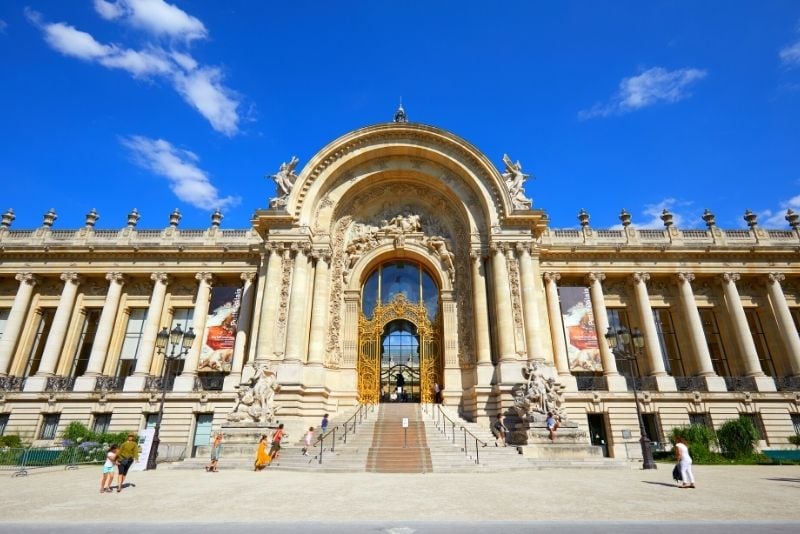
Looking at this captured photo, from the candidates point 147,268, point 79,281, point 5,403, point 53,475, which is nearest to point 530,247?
point 53,475

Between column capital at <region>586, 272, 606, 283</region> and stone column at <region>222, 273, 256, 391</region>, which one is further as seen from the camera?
column capital at <region>586, 272, 606, 283</region>

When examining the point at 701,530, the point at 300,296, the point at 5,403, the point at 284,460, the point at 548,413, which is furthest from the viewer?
the point at 5,403

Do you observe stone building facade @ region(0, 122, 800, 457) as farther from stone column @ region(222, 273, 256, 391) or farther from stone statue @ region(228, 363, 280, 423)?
stone statue @ region(228, 363, 280, 423)

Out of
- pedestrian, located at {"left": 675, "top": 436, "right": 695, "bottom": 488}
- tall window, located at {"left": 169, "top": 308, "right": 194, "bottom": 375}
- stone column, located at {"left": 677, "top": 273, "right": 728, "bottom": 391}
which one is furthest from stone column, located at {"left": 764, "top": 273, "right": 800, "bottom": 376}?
tall window, located at {"left": 169, "top": 308, "right": 194, "bottom": 375}

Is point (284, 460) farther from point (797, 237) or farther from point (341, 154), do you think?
point (797, 237)

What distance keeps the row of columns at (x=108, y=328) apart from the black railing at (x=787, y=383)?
2957 centimetres

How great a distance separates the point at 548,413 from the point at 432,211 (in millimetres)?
12938

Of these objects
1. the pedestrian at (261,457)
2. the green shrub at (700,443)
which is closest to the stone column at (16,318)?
the pedestrian at (261,457)

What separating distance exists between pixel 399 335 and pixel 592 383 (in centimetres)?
1092

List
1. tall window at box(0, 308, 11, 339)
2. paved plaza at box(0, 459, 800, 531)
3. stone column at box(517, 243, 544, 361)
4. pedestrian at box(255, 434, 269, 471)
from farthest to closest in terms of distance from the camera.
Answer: tall window at box(0, 308, 11, 339) < stone column at box(517, 243, 544, 361) < pedestrian at box(255, 434, 269, 471) < paved plaza at box(0, 459, 800, 531)

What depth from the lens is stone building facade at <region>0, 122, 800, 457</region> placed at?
20281 mm

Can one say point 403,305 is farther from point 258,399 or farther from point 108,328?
point 108,328

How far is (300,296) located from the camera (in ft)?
64.8

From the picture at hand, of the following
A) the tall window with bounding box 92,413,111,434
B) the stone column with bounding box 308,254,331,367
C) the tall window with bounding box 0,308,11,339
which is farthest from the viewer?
the tall window with bounding box 0,308,11,339
